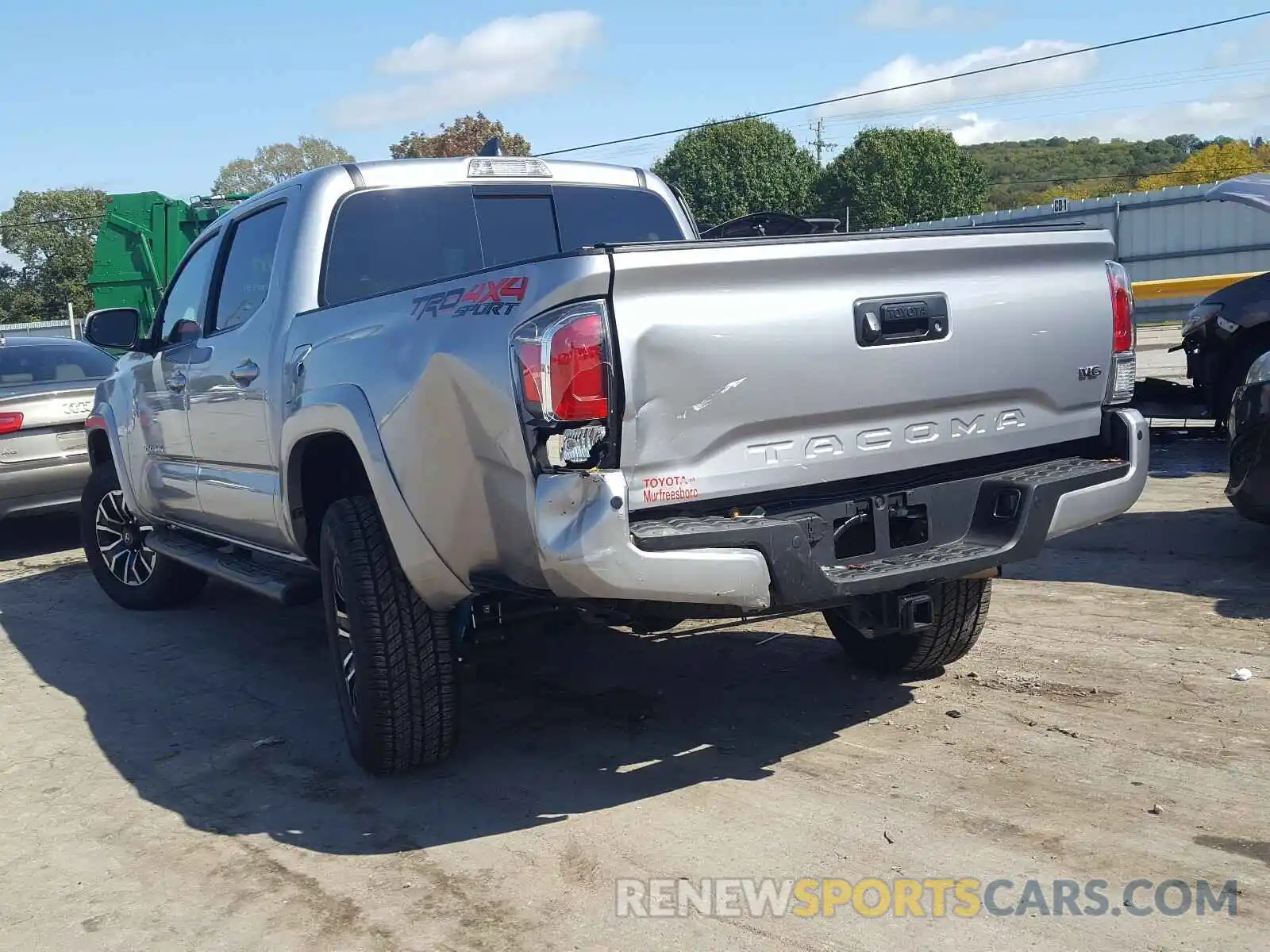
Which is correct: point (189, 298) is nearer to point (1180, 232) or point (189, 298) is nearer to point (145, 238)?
point (145, 238)

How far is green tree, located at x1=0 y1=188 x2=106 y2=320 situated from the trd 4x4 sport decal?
203 ft

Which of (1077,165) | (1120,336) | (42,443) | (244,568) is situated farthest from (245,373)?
(1077,165)

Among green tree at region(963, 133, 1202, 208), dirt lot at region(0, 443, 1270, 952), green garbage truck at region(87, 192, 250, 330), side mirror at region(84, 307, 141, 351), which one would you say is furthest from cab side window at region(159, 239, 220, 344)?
green tree at region(963, 133, 1202, 208)

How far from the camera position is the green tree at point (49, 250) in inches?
2443

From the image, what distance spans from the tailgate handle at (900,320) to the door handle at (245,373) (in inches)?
100

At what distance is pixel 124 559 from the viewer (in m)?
7.23

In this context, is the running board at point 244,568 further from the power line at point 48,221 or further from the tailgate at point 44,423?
the power line at point 48,221

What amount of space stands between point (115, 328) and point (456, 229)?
2397 millimetres

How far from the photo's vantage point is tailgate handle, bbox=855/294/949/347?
3502mm

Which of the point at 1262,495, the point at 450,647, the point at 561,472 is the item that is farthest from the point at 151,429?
the point at 1262,495

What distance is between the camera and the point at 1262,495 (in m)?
5.84

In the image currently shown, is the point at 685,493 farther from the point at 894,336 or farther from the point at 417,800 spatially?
the point at 417,800

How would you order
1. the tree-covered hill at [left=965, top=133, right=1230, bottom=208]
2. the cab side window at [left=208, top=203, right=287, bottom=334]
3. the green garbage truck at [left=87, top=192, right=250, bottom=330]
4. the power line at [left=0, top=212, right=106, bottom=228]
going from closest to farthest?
the cab side window at [left=208, top=203, right=287, bottom=334]
the green garbage truck at [left=87, top=192, right=250, bottom=330]
the power line at [left=0, top=212, right=106, bottom=228]
the tree-covered hill at [left=965, top=133, right=1230, bottom=208]

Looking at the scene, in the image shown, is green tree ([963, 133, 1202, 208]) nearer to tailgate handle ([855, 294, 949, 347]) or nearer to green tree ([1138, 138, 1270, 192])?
green tree ([1138, 138, 1270, 192])
